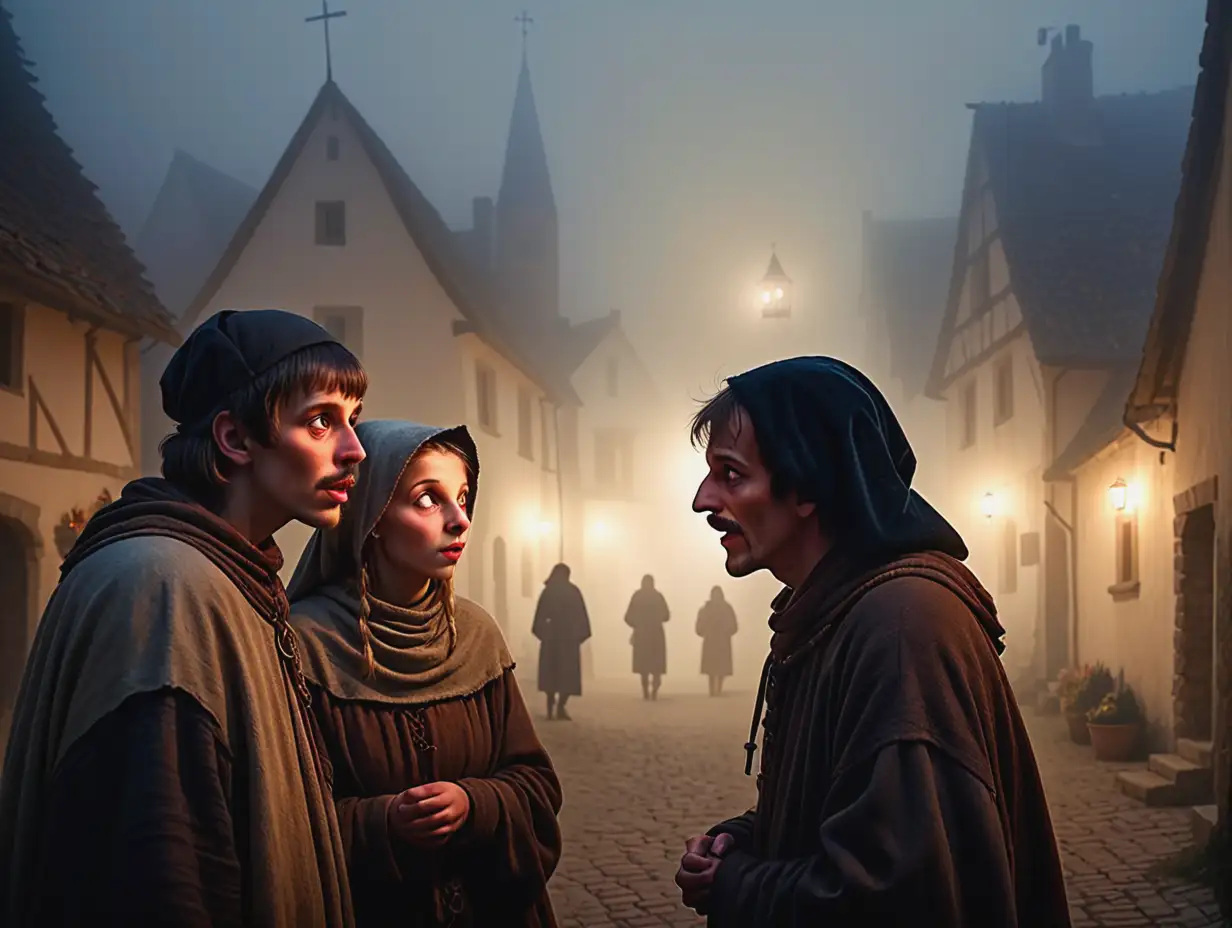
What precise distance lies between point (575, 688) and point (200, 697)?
7.43m

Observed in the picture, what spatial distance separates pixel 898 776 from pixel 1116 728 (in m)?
6.53

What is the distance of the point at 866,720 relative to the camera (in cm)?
143

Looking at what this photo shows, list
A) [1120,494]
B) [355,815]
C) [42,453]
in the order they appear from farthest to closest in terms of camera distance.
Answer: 1. [1120,494]
2. [42,453]
3. [355,815]

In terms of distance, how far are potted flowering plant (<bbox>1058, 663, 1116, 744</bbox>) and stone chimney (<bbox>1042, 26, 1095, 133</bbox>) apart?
373 centimetres

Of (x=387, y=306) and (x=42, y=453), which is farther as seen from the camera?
(x=387, y=306)

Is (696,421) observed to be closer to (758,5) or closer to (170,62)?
(758,5)

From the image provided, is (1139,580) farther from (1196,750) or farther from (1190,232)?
(1190,232)

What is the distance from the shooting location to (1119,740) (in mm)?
7270

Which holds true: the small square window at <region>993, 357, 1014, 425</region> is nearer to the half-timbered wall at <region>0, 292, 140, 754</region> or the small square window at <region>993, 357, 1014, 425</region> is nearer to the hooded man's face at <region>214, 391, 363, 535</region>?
the half-timbered wall at <region>0, 292, 140, 754</region>

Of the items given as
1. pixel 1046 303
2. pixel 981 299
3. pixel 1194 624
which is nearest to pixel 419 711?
pixel 1194 624

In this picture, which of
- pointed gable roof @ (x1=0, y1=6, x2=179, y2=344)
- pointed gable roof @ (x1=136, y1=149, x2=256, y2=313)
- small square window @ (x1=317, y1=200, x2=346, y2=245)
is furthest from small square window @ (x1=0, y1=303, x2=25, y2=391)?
small square window @ (x1=317, y1=200, x2=346, y2=245)

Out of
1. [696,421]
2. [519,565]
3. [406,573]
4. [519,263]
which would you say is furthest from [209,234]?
[696,421]

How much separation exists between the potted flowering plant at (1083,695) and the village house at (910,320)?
1.42 meters

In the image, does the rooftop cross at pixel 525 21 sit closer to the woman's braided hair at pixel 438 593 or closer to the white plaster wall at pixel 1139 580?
the white plaster wall at pixel 1139 580
